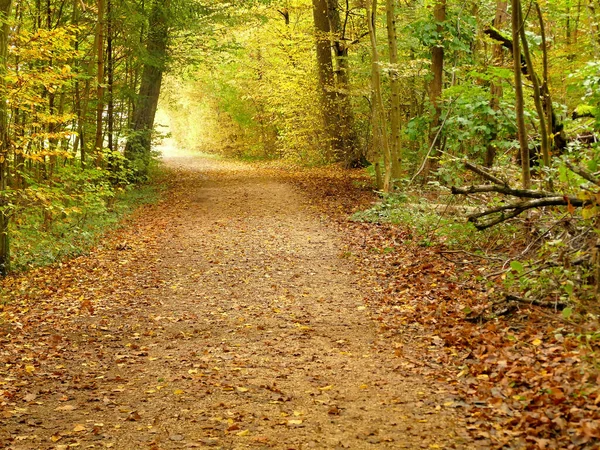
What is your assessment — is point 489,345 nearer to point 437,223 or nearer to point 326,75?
point 437,223

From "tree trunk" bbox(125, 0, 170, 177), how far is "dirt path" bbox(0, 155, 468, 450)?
966cm

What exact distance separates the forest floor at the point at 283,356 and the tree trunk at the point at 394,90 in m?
3.15

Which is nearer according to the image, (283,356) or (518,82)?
(283,356)

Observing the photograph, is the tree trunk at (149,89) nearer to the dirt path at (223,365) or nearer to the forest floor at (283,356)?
the forest floor at (283,356)

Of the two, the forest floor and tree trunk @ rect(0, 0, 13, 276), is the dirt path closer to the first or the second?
the forest floor

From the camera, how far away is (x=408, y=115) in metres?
22.2

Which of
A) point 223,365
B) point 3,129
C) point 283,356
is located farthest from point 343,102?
point 223,365

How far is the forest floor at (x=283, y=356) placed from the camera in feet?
15.4

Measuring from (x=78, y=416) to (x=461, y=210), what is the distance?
6.54 m

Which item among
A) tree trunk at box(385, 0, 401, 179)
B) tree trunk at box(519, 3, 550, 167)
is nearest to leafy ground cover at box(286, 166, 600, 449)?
tree trunk at box(519, 3, 550, 167)

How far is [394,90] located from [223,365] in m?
9.65

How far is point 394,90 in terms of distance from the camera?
14195 millimetres

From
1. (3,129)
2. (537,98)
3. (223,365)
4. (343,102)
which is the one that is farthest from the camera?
(343,102)

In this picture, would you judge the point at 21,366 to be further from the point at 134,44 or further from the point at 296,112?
the point at 296,112
